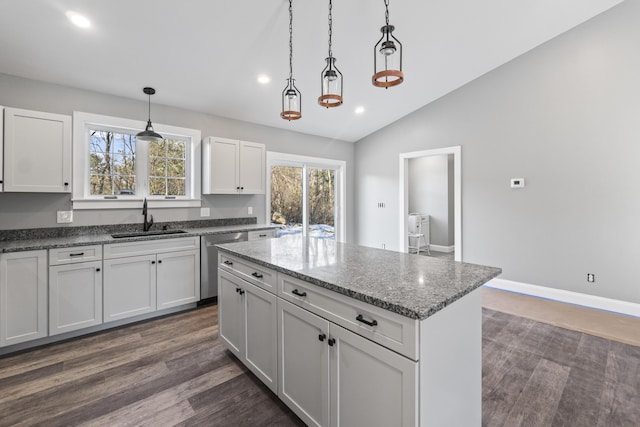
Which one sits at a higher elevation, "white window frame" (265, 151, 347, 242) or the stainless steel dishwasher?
"white window frame" (265, 151, 347, 242)

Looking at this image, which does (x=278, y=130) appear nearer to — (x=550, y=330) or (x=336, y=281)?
(x=336, y=281)

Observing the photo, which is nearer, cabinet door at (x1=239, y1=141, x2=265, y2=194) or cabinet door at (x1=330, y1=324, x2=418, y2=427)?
cabinet door at (x1=330, y1=324, x2=418, y2=427)

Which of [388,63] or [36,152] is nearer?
[388,63]

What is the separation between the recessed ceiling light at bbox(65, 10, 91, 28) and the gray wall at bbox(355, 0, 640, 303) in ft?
11.4

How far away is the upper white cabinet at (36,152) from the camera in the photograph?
2529 mm

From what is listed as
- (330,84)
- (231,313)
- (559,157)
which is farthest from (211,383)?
(559,157)

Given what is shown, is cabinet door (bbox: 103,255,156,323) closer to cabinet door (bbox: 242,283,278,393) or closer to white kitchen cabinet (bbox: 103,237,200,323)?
white kitchen cabinet (bbox: 103,237,200,323)

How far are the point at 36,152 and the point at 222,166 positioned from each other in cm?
175

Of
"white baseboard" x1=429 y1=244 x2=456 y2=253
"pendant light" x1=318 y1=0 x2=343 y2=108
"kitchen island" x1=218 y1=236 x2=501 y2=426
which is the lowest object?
"white baseboard" x1=429 y1=244 x2=456 y2=253

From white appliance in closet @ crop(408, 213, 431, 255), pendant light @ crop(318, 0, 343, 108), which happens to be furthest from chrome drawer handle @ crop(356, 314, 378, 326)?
white appliance in closet @ crop(408, 213, 431, 255)

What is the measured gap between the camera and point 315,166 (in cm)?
543

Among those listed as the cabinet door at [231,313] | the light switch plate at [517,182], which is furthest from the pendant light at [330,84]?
the light switch plate at [517,182]

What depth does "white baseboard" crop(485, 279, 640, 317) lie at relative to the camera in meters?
3.21

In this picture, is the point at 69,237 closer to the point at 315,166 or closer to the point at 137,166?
the point at 137,166
